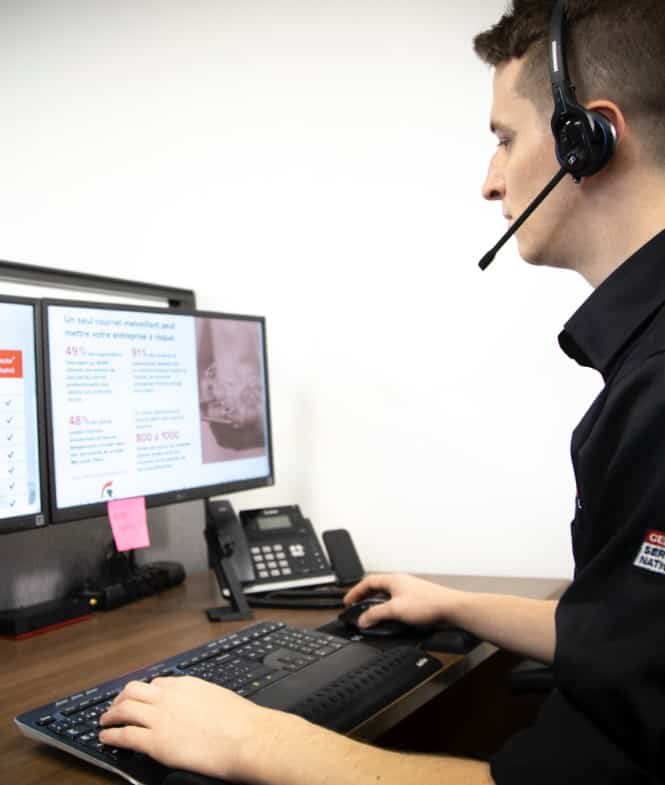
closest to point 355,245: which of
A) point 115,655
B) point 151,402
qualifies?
point 151,402

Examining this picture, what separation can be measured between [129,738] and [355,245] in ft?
3.50

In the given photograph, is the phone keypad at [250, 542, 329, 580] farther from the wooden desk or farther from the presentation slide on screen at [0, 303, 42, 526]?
the presentation slide on screen at [0, 303, 42, 526]

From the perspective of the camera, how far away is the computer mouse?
1028 mm

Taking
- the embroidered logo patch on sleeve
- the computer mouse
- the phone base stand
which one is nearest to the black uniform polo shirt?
the embroidered logo patch on sleeve

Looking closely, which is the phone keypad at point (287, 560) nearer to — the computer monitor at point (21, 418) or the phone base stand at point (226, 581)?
the phone base stand at point (226, 581)

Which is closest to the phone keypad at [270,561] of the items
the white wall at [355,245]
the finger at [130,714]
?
the white wall at [355,245]

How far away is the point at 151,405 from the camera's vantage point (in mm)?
1244

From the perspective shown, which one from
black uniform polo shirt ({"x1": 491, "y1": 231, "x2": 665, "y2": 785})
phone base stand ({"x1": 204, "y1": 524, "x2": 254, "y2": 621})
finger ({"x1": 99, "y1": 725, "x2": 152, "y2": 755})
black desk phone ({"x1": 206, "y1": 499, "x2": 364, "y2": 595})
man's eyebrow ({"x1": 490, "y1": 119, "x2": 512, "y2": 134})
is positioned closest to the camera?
black uniform polo shirt ({"x1": 491, "y1": 231, "x2": 665, "y2": 785})

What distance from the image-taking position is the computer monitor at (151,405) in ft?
3.66

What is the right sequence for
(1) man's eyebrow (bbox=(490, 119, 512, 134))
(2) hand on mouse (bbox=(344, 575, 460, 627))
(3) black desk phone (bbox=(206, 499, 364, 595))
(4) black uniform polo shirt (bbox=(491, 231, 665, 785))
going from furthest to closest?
1. (3) black desk phone (bbox=(206, 499, 364, 595))
2. (2) hand on mouse (bbox=(344, 575, 460, 627))
3. (1) man's eyebrow (bbox=(490, 119, 512, 134))
4. (4) black uniform polo shirt (bbox=(491, 231, 665, 785))

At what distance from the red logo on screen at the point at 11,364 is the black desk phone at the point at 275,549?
16.4 inches

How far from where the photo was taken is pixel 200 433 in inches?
52.6

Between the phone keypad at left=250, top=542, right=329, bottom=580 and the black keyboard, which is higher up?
the phone keypad at left=250, top=542, right=329, bottom=580

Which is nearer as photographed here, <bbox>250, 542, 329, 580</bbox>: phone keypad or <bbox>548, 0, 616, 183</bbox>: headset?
<bbox>548, 0, 616, 183</bbox>: headset
